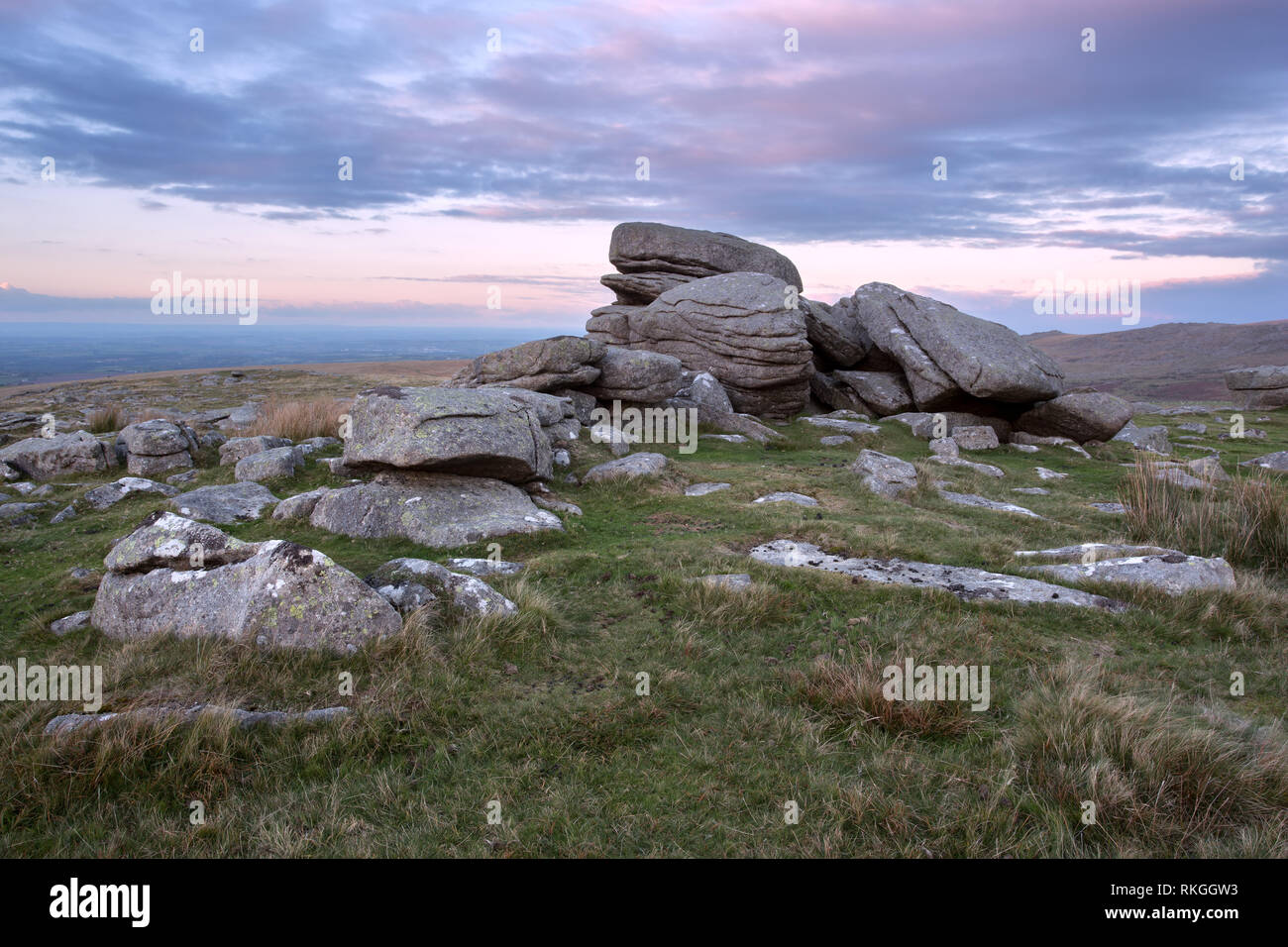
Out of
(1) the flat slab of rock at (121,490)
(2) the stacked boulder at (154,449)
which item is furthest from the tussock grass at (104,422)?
(1) the flat slab of rock at (121,490)

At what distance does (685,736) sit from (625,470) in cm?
1011

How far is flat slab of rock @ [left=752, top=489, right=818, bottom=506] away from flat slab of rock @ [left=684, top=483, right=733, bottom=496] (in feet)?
3.39

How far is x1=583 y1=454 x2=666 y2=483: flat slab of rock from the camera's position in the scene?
51.4ft

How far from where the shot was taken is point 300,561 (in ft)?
25.1

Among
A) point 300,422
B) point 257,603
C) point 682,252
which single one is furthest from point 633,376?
point 257,603

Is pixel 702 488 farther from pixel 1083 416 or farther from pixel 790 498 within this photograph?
pixel 1083 416

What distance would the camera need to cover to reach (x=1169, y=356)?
465 ft

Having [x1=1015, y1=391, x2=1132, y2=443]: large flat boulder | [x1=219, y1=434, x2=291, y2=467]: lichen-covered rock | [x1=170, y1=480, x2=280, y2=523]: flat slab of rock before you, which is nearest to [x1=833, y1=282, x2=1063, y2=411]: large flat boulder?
[x1=1015, y1=391, x2=1132, y2=443]: large flat boulder

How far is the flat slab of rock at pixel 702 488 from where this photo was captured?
15.1 metres

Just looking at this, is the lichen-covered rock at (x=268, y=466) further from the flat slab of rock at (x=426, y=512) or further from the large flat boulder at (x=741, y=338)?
the large flat boulder at (x=741, y=338)

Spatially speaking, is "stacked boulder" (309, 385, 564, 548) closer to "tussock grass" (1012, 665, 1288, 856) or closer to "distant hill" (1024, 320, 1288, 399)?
"tussock grass" (1012, 665, 1288, 856)

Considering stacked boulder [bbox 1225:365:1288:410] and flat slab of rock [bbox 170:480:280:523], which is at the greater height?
stacked boulder [bbox 1225:365:1288:410]

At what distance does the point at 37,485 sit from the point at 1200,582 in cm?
2125
